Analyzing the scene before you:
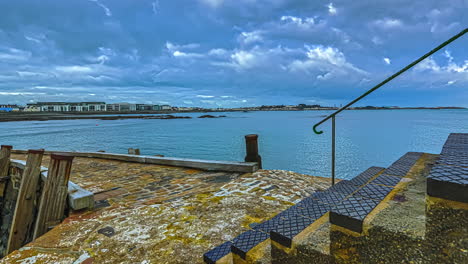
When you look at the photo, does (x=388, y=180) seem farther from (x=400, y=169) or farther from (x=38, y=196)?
(x=38, y=196)

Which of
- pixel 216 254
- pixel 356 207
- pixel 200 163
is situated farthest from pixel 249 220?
pixel 200 163

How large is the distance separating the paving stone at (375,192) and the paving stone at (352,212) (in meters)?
0.14

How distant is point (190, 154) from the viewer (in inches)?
1003

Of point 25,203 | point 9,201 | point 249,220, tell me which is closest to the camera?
point 249,220

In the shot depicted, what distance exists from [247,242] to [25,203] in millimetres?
5798

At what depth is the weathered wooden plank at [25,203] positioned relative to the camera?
16.9 feet

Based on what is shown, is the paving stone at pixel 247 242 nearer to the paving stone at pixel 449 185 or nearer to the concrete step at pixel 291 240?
the concrete step at pixel 291 240

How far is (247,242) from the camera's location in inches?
86.5

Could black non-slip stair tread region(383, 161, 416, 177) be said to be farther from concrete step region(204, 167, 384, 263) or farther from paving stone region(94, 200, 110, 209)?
paving stone region(94, 200, 110, 209)

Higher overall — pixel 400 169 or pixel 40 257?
pixel 400 169

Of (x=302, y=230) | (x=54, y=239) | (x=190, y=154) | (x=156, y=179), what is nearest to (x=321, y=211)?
(x=302, y=230)

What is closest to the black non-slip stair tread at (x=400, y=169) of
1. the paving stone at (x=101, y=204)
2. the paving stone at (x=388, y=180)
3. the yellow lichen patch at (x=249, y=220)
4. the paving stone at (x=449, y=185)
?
the paving stone at (x=388, y=180)

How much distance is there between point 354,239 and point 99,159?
11110 millimetres

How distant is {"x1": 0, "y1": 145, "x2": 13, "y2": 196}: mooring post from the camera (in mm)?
7305
